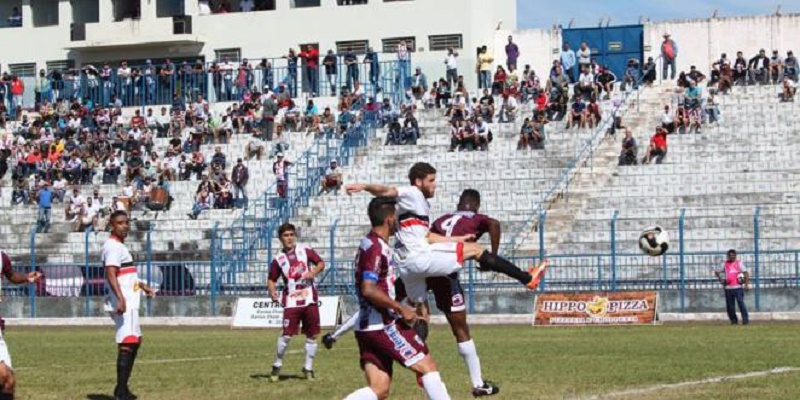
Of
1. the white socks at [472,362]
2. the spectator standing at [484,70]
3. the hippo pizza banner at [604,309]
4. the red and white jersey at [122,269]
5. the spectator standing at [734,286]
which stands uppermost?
the spectator standing at [484,70]

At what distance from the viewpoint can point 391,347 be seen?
13414mm

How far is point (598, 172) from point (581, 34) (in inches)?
528

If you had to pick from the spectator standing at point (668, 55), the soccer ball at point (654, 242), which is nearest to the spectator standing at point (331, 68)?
the spectator standing at point (668, 55)

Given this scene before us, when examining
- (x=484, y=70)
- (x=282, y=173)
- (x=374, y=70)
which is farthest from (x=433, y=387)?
(x=374, y=70)

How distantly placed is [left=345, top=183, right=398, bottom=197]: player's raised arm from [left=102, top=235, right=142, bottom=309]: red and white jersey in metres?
3.36

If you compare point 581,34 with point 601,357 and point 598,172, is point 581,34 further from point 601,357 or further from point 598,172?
point 601,357

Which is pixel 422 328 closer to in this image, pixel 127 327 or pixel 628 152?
pixel 127 327

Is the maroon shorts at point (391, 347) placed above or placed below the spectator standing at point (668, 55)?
below

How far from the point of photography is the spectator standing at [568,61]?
177 ft

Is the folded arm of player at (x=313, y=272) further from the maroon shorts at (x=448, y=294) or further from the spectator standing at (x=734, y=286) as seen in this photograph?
the spectator standing at (x=734, y=286)

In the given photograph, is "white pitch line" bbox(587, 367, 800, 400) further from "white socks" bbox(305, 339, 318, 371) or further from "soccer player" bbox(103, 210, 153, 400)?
"soccer player" bbox(103, 210, 153, 400)

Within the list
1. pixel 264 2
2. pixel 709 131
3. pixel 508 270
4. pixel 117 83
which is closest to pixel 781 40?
pixel 709 131

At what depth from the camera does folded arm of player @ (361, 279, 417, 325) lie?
520 inches

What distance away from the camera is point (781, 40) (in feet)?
186
